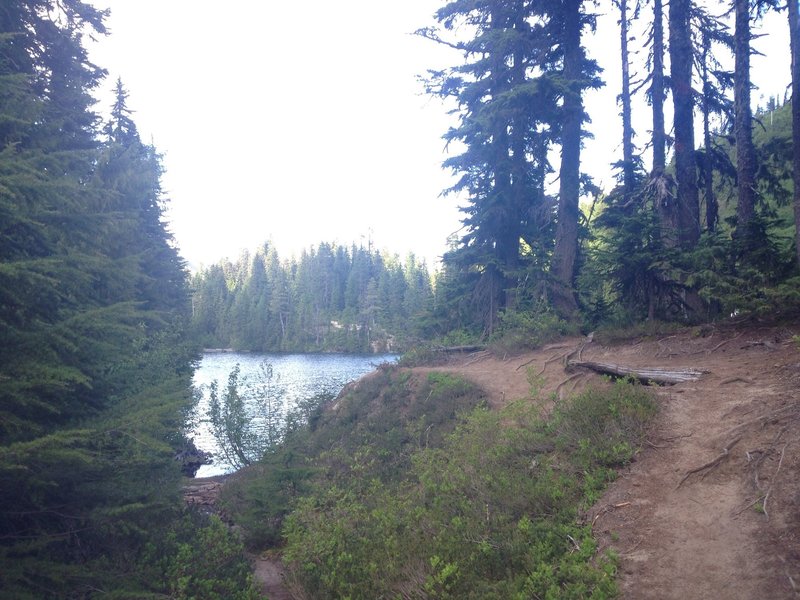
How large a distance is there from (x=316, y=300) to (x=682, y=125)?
76558 millimetres

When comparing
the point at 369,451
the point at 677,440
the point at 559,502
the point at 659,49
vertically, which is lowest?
the point at 369,451

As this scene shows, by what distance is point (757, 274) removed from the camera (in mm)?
8984

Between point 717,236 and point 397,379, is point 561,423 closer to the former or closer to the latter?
point 717,236

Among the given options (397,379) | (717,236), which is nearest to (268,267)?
(397,379)

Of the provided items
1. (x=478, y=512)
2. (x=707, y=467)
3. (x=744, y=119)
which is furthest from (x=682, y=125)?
(x=478, y=512)

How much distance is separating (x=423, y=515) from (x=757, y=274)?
7.34m

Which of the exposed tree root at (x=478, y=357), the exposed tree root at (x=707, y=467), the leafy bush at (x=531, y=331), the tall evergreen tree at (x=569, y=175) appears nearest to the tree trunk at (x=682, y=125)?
the tall evergreen tree at (x=569, y=175)

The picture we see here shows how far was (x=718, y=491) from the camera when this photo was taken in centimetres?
502

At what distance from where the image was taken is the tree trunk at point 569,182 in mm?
15547

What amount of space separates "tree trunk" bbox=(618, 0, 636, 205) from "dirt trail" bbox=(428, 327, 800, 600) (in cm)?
969

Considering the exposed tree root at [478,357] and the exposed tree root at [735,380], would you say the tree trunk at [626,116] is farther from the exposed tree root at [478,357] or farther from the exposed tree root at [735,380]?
the exposed tree root at [735,380]

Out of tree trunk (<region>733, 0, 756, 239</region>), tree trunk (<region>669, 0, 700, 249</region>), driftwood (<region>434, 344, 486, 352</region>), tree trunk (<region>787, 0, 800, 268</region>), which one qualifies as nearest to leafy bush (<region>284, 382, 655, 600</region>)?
tree trunk (<region>787, 0, 800, 268</region>)

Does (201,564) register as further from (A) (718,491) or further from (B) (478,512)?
(A) (718,491)

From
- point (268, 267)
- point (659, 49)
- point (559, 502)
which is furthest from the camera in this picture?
point (268, 267)
